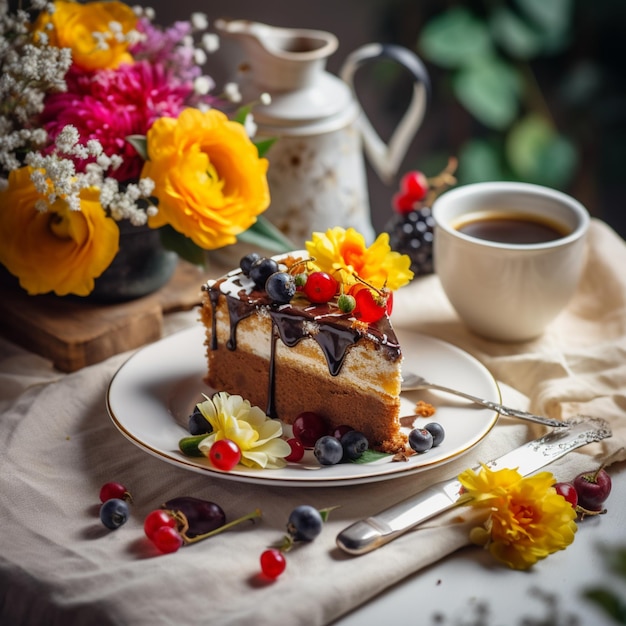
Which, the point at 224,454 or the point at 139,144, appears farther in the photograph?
the point at 139,144

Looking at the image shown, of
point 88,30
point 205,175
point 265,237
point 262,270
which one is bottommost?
point 265,237

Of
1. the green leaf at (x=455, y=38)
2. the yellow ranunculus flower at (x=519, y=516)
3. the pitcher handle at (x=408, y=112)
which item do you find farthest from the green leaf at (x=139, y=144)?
the green leaf at (x=455, y=38)

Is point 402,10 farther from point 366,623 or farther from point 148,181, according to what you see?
point 366,623

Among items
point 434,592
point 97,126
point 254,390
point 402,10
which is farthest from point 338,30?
point 434,592

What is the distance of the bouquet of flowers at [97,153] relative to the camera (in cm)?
167

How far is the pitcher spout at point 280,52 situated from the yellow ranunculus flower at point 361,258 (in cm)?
57

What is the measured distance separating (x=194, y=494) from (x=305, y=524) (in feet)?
0.75

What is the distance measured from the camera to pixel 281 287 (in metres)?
1.54

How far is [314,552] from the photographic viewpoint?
4.21 ft

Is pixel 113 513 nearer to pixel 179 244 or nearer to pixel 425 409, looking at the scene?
pixel 425 409

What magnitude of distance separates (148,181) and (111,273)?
0.29 meters

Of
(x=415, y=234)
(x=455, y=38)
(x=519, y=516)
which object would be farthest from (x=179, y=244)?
(x=455, y=38)

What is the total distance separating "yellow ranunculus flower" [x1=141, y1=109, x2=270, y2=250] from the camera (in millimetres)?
1673

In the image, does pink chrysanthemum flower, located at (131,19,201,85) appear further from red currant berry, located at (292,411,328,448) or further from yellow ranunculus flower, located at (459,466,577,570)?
yellow ranunculus flower, located at (459,466,577,570)
